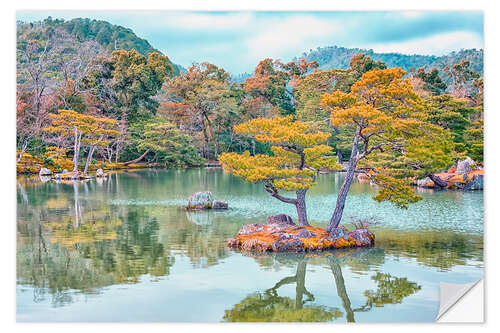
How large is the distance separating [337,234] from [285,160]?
6.77 ft

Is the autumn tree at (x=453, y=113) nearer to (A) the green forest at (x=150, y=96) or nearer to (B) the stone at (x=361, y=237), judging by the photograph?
(A) the green forest at (x=150, y=96)

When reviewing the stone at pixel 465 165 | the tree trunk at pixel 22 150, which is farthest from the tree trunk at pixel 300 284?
the tree trunk at pixel 22 150

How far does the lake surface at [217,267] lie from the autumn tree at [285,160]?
1.58 meters

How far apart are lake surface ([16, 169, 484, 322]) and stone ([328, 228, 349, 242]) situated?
1.32 feet

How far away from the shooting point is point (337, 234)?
11.6 m

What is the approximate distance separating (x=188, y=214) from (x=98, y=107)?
22.4m

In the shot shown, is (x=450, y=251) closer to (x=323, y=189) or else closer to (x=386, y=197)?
(x=386, y=197)

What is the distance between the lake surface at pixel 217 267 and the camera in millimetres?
7906

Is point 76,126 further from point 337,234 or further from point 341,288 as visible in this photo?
point 341,288

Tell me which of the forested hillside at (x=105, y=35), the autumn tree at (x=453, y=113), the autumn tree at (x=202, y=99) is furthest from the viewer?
the autumn tree at (x=202, y=99)

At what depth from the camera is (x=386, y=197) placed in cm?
1220
